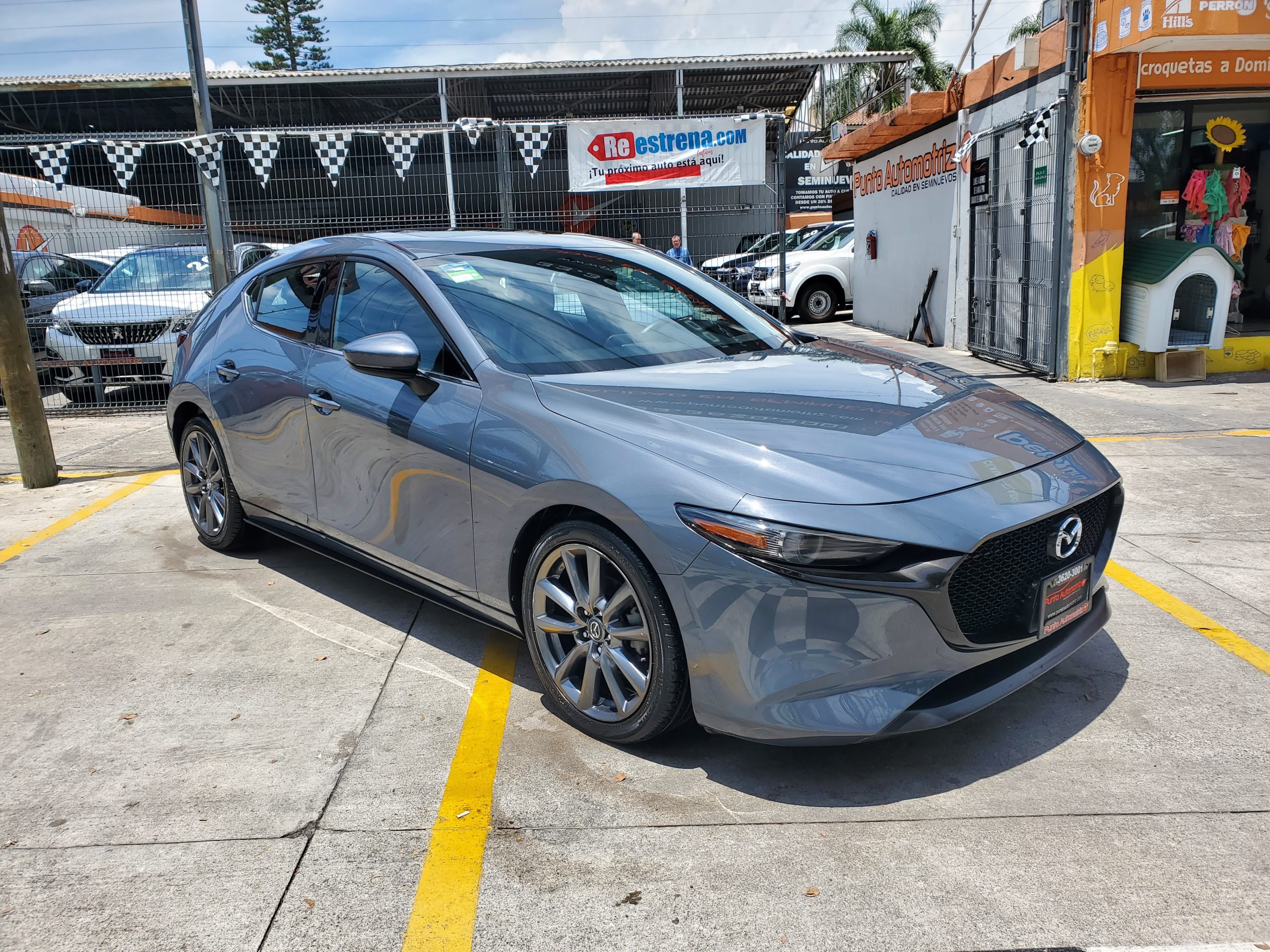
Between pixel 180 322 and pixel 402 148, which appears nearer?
pixel 180 322

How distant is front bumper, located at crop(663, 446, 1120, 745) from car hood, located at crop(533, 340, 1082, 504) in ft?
0.42

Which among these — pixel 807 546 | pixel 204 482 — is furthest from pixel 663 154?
pixel 807 546

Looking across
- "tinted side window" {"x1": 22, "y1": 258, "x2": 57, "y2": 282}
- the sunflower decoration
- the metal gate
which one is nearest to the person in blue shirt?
the metal gate

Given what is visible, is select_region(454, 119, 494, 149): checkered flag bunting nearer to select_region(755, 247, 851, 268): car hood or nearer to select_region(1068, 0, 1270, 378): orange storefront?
select_region(1068, 0, 1270, 378): orange storefront

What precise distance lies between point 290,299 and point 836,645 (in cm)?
318

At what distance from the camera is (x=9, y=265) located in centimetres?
679

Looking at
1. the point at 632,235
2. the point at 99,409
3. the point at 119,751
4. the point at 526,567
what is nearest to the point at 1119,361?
the point at 632,235

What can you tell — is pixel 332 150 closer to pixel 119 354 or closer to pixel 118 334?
pixel 118 334

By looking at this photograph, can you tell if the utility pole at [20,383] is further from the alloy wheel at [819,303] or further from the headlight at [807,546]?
the alloy wheel at [819,303]

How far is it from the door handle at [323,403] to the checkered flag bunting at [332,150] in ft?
24.9

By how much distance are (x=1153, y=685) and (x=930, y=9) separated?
38036 millimetres

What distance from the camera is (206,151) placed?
405 inches

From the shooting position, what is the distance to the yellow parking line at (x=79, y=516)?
5629 millimetres

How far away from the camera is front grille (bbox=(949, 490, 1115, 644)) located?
105 inches
